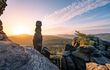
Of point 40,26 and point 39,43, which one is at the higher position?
point 40,26

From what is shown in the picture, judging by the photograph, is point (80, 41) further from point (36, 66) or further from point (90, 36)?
point (36, 66)

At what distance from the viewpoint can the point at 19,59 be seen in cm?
596

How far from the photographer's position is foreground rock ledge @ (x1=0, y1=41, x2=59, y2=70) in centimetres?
577

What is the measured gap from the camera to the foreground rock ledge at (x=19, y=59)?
5.77 m

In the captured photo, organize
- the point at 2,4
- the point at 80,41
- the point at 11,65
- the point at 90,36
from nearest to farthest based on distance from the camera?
the point at 11,65 → the point at 2,4 → the point at 80,41 → the point at 90,36

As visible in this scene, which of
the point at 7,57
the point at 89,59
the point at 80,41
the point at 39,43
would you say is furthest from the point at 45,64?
the point at 80,41

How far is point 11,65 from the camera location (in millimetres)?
5742

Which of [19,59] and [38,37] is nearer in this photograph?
[19,59]

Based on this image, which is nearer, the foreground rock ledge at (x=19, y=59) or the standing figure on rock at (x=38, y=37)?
the foreground rock ledge at (x=19, y=59)

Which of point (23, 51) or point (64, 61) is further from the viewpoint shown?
point (64, 61)

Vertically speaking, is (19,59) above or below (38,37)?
above

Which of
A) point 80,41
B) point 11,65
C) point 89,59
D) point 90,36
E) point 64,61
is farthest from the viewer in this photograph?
point 90,36

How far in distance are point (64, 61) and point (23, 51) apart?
184ft

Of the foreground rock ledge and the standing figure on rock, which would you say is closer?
the foreground rock ledge
